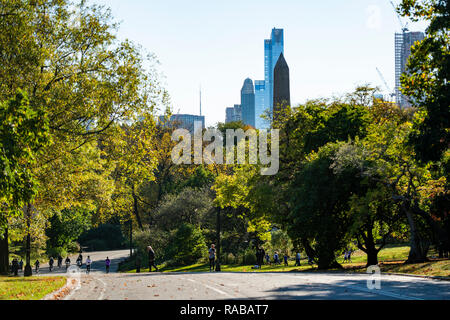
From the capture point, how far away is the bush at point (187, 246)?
4892cm

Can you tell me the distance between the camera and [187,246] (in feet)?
160

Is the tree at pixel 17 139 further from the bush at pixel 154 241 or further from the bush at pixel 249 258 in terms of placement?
the bush at pixel 154 241

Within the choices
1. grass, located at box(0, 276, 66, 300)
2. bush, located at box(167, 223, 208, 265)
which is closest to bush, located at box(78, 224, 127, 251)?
bush, located at box(167, 223, 208, 265)

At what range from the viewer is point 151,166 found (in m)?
27.2

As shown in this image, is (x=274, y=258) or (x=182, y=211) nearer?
(x=274, y=258)

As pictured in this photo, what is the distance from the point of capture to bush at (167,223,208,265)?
48925 mm

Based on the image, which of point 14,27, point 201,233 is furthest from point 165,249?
point 14,27

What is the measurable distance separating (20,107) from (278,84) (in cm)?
8478

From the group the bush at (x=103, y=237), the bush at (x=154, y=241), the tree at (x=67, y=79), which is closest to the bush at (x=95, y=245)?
the bush at (x=103, y=237)

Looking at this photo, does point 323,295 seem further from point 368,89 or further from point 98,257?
point 98,257

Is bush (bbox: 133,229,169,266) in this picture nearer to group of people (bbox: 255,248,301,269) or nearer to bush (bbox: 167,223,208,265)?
bush (bbox: 167,223,208,265)

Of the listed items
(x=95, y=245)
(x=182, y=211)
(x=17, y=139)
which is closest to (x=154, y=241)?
(x=182, y=211)

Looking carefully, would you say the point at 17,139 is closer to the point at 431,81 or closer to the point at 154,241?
the point at 431,81
